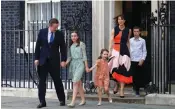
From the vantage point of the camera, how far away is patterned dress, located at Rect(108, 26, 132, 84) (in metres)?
11.0

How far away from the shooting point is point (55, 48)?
10.3 m

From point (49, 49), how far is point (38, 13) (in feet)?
13.6

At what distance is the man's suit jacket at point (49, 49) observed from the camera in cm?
1027

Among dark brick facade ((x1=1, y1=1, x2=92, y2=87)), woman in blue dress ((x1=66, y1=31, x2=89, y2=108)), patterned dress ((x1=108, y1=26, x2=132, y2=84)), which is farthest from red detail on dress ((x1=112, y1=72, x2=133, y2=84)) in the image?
dark brick facade ((x1=1, y1=1, x2=92, y2=87))

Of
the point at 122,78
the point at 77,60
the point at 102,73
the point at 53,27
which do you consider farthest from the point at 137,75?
the point at 53,27

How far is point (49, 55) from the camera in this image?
33.6 feet

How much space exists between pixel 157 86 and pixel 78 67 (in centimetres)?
200

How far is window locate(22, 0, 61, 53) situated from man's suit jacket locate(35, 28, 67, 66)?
3.28 m

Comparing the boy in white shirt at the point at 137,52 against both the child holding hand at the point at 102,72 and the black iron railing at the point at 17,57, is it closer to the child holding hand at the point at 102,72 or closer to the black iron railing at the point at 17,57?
the child holding hand at the point at 102,72

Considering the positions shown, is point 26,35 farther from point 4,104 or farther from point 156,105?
point 156,105

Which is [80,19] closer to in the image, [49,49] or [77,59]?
[77,59]

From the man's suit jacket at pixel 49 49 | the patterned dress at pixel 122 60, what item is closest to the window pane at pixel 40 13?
the patterned dress at pixel 122 60

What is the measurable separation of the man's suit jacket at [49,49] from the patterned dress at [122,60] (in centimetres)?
129

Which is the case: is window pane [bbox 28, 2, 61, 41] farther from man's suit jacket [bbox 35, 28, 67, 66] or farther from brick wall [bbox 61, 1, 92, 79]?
man's suit jacket [bbox 35, 28, 67, 66]
